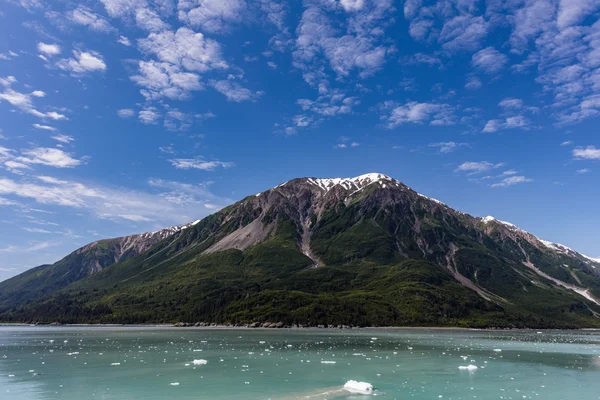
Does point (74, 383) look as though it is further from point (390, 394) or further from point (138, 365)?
point (390, 394)

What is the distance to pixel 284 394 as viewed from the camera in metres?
37.4

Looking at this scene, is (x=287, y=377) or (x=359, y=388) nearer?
(x=359, y=388)

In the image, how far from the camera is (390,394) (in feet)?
125

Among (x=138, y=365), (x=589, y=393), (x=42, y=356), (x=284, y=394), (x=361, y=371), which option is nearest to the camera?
(x=284, y=394)

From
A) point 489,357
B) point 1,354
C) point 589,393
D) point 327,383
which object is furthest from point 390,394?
point 1,354

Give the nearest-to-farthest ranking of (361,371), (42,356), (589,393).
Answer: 1. (589,393)
2. (361,371)
3. (42,356)

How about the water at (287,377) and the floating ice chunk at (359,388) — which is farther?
the water at (287,377)

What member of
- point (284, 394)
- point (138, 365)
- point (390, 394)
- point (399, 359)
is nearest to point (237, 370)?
point (138, 365)

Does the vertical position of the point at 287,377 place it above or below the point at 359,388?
below

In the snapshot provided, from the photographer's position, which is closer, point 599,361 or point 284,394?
point 284,394

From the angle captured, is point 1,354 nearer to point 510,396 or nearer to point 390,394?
point 390,394

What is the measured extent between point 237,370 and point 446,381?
2361 centimetres

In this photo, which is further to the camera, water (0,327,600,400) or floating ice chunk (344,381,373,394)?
water (0,327,600,400)

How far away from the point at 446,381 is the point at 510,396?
27.9ft
